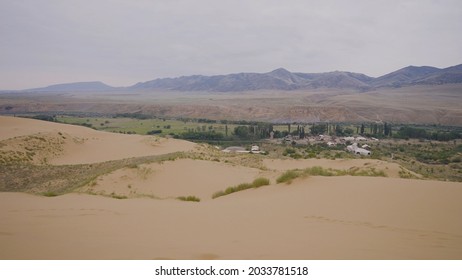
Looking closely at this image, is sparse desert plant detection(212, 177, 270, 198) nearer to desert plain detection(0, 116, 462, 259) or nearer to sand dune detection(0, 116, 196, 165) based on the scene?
desert plain detection(0, 116, 462, 259)

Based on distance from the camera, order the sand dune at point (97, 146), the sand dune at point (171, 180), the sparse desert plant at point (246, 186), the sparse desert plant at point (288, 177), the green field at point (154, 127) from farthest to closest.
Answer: the green field at point (154, 127) < the sand dune at point (97, 146) < the sand dune at point (171, 180) < the sparse desert plant at point (246, 186) < the sparse desert plant at point (288, 177)

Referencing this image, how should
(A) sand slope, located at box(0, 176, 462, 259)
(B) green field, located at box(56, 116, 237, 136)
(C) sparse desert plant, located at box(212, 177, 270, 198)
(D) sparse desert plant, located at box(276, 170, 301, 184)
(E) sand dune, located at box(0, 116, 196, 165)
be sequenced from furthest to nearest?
(B) green field, located at box(56, 116, 237, 136) < (E) sand dune, located at box(0, 116, 196, 165) < (C) sparse desert plant, located at box(212, 177, 270, 198) < (D) sparse desert plant, located at box(276, 170, 301, 184) < (A) sand slope, located at box(0, 176, 462, 259)

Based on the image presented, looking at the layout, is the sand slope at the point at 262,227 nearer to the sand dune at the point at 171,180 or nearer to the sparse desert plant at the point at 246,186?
the sparse desert plant at the point at 246,186

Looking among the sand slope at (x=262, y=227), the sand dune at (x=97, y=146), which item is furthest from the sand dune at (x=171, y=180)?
the sand dune at (x=97, y=146)

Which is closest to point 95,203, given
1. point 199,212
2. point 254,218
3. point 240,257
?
point 199,212

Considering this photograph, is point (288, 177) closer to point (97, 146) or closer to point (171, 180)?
point (171, 180)

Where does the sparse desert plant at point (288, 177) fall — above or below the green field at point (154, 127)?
above

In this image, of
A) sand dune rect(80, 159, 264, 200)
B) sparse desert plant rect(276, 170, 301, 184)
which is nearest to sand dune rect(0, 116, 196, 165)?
sand dune rect(80, 159, 264, 200)

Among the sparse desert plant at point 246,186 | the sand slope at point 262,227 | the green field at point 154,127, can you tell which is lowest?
the green field at point 154,127

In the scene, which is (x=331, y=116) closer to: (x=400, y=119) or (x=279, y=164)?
(x=400, y=119)
